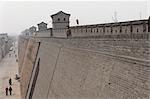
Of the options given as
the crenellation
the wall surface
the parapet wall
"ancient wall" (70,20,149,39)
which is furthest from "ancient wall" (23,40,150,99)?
the wall surface

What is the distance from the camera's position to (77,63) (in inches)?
467

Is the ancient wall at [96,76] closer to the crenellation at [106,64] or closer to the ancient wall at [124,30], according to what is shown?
the crenellation at [106,64]

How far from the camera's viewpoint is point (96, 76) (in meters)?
9.31

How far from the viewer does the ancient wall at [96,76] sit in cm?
675

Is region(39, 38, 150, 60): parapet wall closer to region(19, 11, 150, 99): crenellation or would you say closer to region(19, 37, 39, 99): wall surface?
region(19, 11, 150, 99): crenellation

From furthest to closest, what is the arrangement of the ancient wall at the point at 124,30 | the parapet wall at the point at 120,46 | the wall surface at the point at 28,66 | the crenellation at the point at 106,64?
the wall surface at the point at 28,66
the ancient wall at the point at 124,30
the crenellation at the point at 106,64
the parapet wall at the point at 120,46

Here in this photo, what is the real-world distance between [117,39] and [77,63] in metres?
4.08

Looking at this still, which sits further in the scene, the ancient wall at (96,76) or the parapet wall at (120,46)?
the ancient wall at (96,76)

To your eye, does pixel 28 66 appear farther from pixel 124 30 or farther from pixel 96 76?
pixel 124 30

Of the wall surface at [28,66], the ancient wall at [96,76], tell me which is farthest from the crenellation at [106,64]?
the wall surface at [28,66]

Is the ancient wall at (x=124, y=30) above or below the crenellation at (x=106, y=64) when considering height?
above

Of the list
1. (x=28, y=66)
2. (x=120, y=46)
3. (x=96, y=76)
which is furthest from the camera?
(x=28, y=66)

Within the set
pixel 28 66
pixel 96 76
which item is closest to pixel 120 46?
pixel 96 76

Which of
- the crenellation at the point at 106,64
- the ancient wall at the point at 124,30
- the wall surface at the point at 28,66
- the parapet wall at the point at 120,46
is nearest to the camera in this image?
the parapet wall at the point at 120,46
